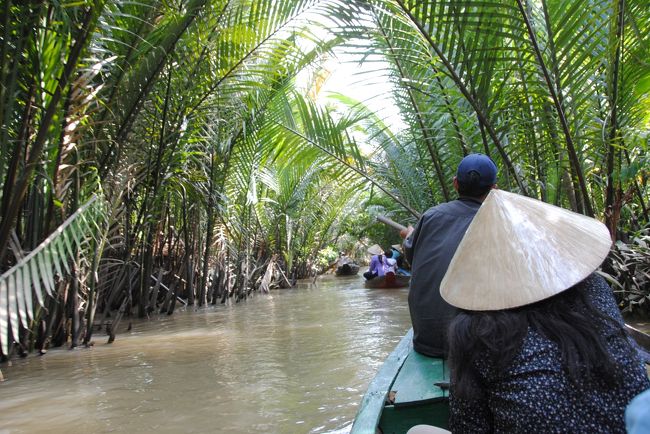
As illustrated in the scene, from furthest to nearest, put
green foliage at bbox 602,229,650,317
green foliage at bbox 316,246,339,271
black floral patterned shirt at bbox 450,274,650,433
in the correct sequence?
green foliage at bbox 316,246,339,271 < green foliage at bbox 602,229,650,317 < black floral patterned shirt at bbox 450,274,650,433

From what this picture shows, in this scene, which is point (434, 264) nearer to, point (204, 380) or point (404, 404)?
point (404, 404)

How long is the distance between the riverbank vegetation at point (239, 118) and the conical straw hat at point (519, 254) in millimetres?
1779

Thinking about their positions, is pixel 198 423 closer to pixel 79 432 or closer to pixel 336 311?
pixel 79 432

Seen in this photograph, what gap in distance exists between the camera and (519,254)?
118 cm

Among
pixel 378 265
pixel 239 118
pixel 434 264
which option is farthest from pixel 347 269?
pixel 434 264

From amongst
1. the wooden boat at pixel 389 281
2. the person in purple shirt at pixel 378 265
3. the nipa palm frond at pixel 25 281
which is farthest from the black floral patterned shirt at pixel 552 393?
the person in purple shirt at pixel 378 265

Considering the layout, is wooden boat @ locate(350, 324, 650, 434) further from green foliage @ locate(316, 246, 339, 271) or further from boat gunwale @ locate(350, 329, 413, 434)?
green foliage @ locate(316, 246, 339, 271)

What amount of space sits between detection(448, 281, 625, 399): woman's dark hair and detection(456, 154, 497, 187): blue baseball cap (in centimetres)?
106

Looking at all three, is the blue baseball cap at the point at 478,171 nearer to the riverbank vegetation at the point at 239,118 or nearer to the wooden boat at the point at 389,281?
the riverbank vegetation at the point at 239,118

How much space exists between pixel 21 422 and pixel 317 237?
42.7 feet

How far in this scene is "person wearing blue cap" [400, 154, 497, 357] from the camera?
7.26 feet

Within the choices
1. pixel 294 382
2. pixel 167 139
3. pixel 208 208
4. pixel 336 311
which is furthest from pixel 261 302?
pixel 294 382

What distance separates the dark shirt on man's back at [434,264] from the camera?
7.48ft

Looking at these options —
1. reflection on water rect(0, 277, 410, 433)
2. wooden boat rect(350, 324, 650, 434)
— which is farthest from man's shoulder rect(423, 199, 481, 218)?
reflection on water rect(0, 277, 410, 433)
